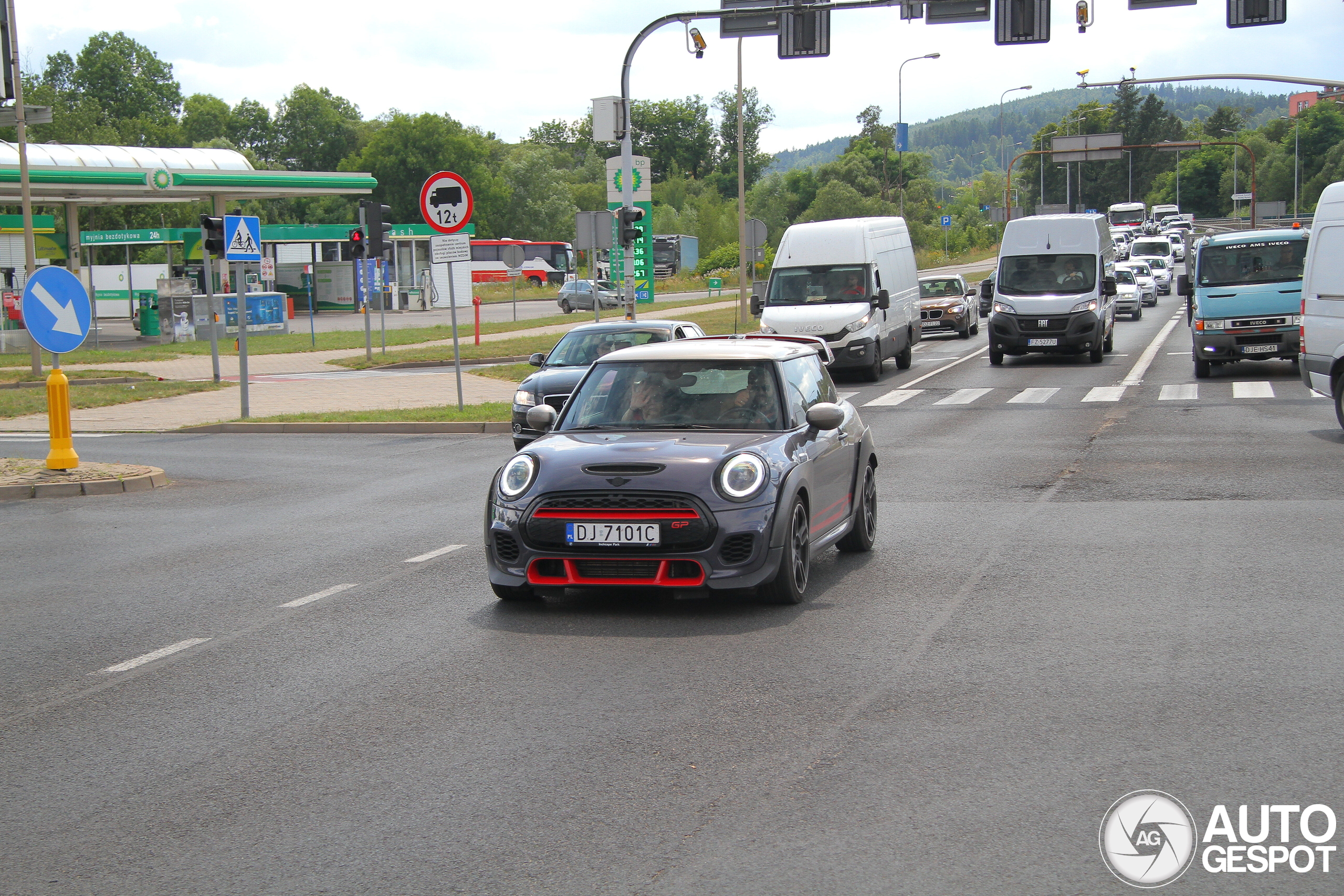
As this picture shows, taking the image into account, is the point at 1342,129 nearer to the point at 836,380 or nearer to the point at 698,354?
the point at 836,380

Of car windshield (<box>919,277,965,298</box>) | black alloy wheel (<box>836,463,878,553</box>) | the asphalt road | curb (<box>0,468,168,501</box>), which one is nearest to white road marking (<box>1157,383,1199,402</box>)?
the asphalt road

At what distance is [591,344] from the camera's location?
60.2 ft

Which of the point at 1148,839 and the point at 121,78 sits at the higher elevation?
the point at 121,78

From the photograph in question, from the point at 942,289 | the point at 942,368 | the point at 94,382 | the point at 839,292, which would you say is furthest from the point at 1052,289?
the point at 94,382

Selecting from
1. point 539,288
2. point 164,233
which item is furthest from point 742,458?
point 539,288

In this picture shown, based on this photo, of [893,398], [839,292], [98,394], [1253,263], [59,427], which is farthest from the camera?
[98,394]

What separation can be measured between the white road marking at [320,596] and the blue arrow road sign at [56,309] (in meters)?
7.13

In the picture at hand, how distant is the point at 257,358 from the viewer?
37.8m

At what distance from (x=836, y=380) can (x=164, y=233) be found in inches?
1676

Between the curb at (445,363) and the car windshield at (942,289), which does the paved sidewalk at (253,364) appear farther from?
the car windshield at (942,289)

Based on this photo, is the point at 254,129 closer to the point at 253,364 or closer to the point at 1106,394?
the point at 253,364

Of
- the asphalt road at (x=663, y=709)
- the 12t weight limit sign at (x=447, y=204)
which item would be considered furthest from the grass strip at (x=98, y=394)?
the asphalt road at (x=663, y=709)

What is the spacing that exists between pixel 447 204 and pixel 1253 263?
1439 centimetres

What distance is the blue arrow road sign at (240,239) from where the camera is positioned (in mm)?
21594
